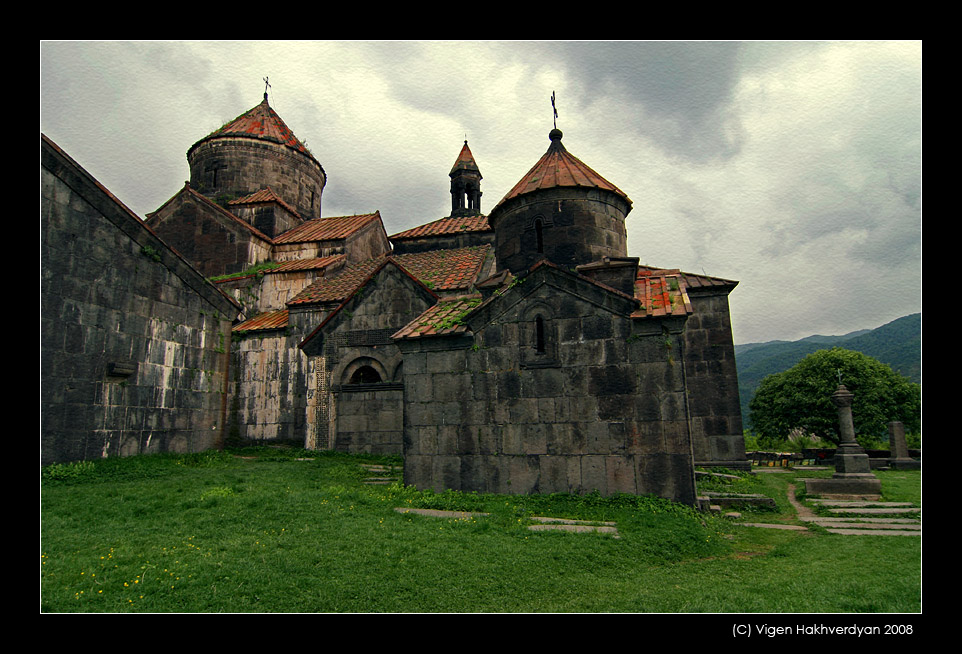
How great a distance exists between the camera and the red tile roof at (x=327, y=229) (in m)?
18.4

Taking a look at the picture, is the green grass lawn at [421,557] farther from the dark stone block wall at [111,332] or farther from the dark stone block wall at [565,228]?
the dark stone block wall at [565,228]

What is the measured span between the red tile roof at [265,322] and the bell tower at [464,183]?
9.36m

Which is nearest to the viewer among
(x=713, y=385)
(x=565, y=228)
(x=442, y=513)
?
(x=442, y=513)

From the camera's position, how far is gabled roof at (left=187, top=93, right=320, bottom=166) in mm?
20328

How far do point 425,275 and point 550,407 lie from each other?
26.9 feet

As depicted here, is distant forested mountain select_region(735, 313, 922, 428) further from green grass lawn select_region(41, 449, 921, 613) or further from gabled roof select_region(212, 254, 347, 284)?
gabled roof select_region(212, 254, 347, 284)

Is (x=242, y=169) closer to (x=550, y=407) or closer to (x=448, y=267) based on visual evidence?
(x=448, y=267)

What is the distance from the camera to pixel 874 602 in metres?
4.04

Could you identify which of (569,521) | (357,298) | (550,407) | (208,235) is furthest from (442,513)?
(208,235)

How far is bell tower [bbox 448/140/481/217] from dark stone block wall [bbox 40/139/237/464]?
1210 centimetres

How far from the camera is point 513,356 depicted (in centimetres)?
802

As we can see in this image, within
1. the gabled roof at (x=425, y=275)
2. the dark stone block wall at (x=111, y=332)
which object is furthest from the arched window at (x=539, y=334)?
the dark stone block wall at (x=111, y=332)
